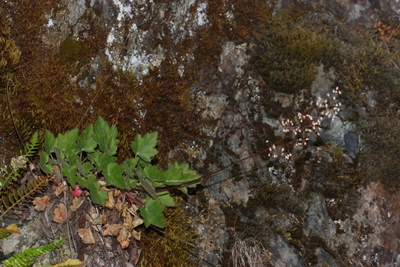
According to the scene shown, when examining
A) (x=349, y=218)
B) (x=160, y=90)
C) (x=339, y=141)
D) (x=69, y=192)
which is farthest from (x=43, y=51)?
(x=349, y=218)

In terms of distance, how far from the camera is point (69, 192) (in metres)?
2.86

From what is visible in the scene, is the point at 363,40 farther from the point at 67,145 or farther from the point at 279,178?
the point at 67,145

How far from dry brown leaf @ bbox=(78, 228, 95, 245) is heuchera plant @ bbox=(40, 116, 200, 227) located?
0.86ft

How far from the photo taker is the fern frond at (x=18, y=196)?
2641mm

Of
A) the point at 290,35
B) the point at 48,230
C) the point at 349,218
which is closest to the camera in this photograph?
the point at 48,230

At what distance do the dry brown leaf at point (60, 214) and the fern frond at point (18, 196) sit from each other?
8.5 inches

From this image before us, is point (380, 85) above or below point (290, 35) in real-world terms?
below

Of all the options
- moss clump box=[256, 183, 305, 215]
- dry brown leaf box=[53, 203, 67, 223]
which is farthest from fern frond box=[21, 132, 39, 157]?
moss clump box=[256, 183, 305, 215]

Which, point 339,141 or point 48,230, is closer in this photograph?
point 48,230

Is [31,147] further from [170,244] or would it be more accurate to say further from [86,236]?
[170,244]

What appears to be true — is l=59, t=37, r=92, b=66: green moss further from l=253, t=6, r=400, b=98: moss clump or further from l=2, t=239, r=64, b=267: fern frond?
l=2, t=239, r=64, b=267: fern frond

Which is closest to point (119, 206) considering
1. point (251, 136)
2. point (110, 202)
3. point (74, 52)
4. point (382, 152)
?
point (110, 202)

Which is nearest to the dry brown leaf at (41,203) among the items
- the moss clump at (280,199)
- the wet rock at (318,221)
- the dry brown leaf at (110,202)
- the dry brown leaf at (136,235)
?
the dry brown leaf at (110,202)

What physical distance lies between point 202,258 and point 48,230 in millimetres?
1434
